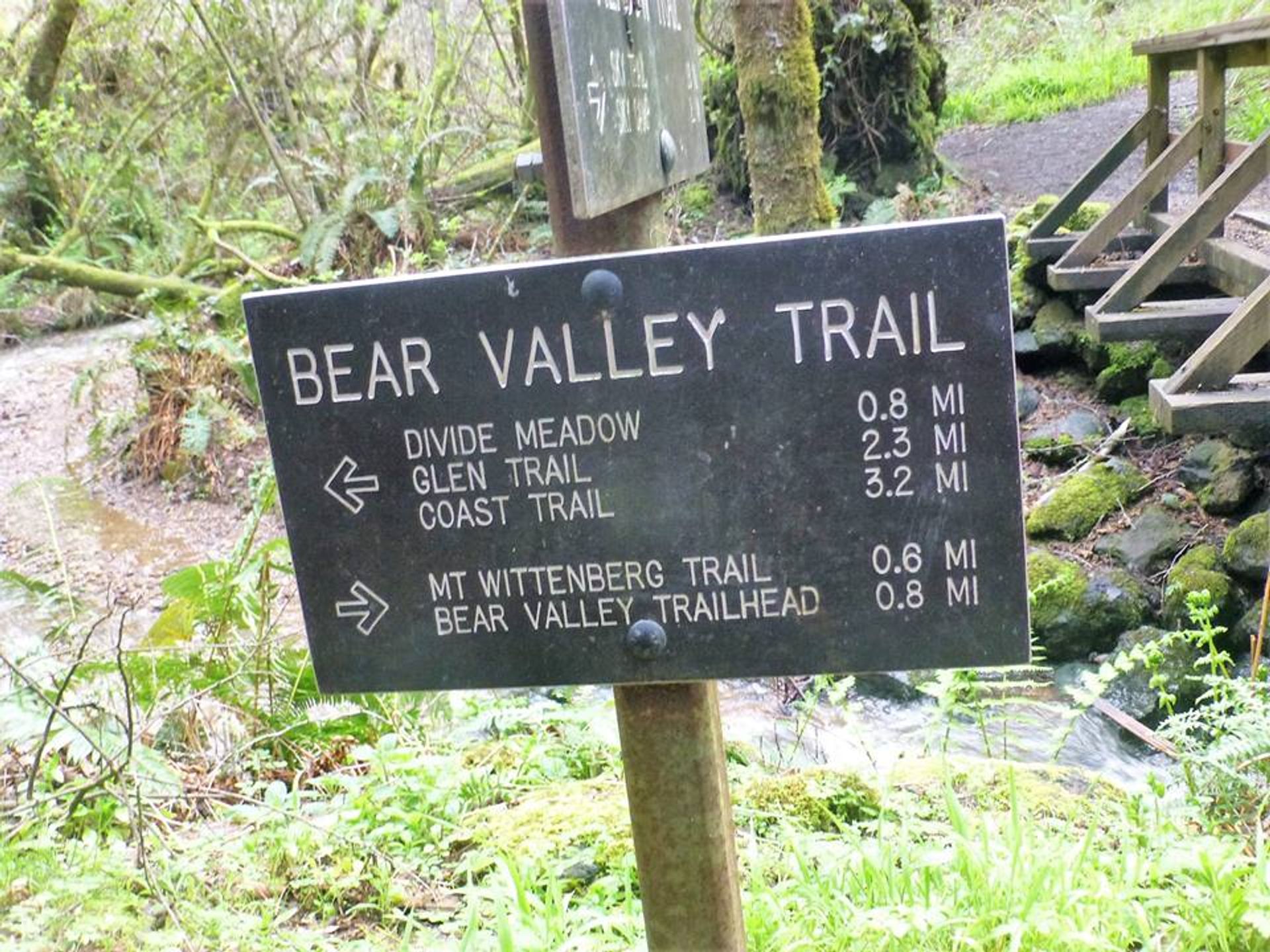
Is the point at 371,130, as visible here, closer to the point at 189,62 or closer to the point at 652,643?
the point at 189,62

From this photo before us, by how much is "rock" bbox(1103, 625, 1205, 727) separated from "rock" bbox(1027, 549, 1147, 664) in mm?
135

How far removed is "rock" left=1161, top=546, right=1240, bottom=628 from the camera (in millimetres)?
5707

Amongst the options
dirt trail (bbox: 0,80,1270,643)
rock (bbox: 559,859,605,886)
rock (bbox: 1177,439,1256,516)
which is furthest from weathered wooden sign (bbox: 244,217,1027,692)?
rock (bbox: 1177,439,1256,516)

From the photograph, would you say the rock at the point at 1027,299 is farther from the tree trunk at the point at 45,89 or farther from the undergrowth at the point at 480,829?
the tree trunk at the point at 45,89

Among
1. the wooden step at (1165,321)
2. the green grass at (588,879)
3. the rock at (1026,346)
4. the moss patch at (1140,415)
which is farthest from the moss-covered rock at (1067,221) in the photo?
the green grass at (588,879)

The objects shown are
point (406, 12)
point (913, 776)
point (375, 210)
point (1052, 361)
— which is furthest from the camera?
point (406, 12)

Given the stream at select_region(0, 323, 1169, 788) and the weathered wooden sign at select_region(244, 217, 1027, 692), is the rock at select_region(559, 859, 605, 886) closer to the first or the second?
the stream at select_region(0, 323, 1169, 788)

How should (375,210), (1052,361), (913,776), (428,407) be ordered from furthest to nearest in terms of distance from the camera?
(375,210) → (1052,361) → (913,776) → (428,407)

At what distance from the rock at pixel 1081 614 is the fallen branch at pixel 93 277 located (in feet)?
27.3

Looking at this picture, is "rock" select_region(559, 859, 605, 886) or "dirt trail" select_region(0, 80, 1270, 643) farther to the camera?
"dirt trail" select_region(0, 80, 1270, 643)

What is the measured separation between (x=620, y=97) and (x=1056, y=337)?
24.3 ft

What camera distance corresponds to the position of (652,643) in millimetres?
1725

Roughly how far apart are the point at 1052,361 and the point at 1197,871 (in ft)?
22.1

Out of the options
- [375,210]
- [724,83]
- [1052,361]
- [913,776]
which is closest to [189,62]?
[375,210]
